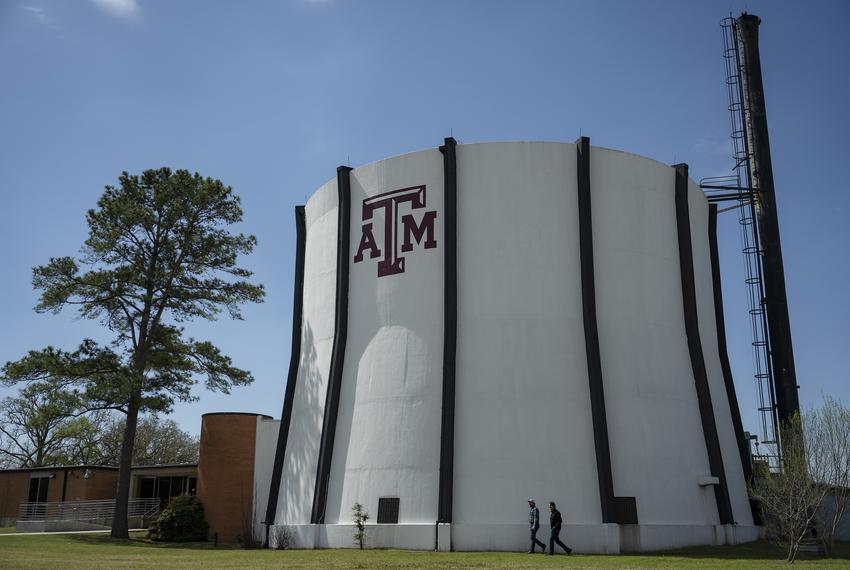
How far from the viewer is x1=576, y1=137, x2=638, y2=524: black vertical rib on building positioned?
21.5 metres

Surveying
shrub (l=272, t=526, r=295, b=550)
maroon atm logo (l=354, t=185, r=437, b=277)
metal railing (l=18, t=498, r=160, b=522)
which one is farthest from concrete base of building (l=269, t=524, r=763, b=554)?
metal railing (l=18, t=498, r=160, b=522)

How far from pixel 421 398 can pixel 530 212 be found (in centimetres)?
645

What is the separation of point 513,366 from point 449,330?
2098mm

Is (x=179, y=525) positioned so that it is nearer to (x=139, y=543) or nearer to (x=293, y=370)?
(x=139, y=543)

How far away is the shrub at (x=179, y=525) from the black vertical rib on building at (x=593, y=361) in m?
15.0

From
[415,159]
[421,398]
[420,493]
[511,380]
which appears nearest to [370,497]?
[420,493]

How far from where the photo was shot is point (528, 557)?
18922 millimetres

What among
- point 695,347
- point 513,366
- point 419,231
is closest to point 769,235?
point 695,347

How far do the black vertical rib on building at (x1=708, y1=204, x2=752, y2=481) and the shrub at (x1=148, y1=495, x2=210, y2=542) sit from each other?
18.6 meters

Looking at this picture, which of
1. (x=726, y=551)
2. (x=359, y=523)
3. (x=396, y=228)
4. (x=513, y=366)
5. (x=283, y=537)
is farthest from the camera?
(x=396, y=228)

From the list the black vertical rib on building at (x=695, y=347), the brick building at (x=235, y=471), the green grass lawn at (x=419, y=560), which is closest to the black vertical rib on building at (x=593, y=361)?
the green grass lawn at (x=419, y=560)

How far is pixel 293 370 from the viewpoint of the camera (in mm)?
28250

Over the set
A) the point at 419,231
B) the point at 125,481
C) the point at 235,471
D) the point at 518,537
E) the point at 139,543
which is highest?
the point at 419,231

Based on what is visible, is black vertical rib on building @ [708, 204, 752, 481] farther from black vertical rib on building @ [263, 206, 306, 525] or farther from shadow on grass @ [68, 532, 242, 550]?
shadow on grass @ [68, 532, 242, 550]
